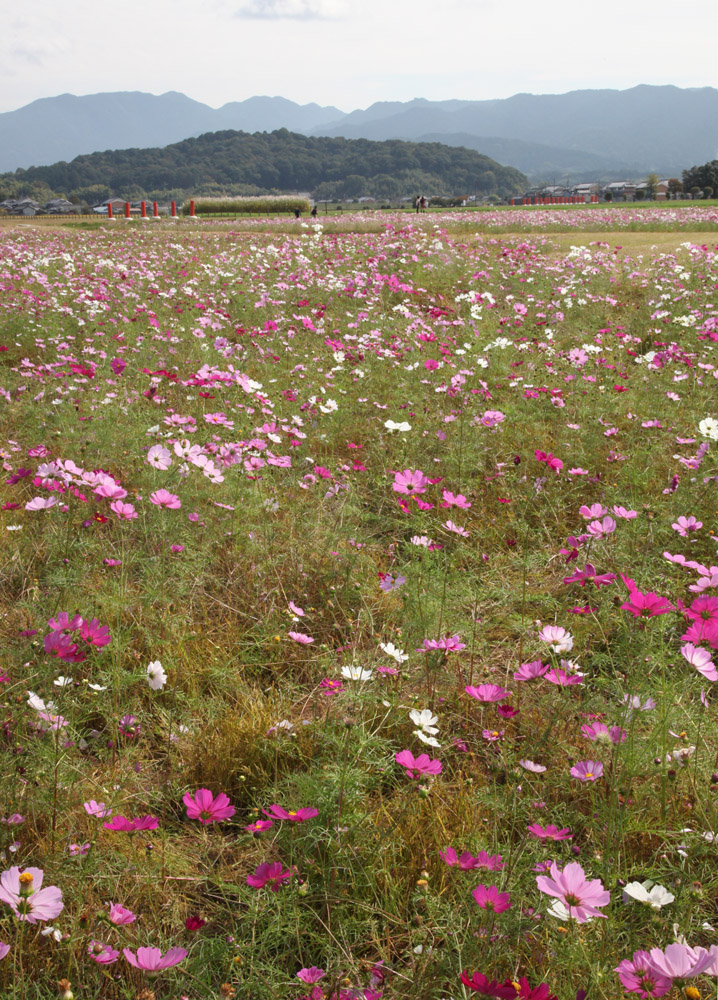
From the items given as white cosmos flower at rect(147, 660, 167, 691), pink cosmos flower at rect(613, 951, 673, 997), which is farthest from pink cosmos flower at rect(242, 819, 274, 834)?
pink cosmos flower at rect(613, 951, 673, 997)

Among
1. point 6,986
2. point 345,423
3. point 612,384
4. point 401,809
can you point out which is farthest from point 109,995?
point 612,384

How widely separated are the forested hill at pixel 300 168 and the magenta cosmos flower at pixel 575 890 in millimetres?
140206

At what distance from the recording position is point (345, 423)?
385 cm

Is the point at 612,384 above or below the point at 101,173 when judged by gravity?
below

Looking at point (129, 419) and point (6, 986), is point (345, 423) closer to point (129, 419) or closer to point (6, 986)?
point (129, 419)

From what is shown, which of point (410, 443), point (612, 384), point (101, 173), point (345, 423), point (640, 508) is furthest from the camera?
point (101, 173)

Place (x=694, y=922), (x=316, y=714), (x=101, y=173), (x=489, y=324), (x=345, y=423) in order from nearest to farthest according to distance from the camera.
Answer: (x=694, y=922)
(x=316, y=714)
(x=345, y=423)
(x=489, y=324)
(x=101, y=173)

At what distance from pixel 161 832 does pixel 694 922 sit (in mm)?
1092

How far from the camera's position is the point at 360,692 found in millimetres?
1612

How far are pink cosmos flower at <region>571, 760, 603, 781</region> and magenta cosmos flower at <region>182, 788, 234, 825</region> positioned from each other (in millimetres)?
673

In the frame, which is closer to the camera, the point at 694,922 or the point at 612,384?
the point at 694,922

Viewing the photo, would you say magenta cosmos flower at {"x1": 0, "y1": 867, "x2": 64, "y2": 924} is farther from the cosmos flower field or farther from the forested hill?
the forested hill

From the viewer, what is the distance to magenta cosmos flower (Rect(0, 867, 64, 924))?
0.94 meters

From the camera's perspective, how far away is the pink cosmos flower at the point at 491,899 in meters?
0.97
